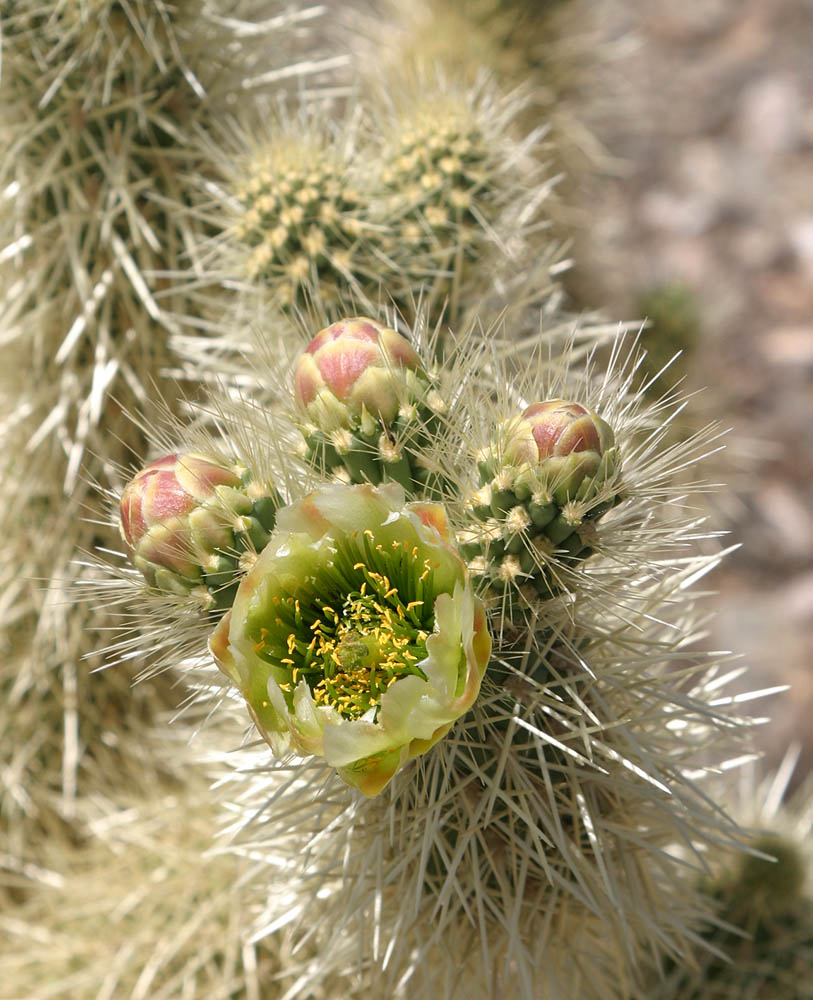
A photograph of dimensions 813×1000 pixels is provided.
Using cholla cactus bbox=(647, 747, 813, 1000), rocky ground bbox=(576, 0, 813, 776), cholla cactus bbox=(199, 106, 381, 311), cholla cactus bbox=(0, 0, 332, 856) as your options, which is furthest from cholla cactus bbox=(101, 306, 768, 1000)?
rocky ground bbox=(576, 0, 813, 776)

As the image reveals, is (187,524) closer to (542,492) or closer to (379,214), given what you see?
(542,492)

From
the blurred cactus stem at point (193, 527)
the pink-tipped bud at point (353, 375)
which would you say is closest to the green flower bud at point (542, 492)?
the pink-tipped bud at point (353, 375)

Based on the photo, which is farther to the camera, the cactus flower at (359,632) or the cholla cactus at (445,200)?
the cholla cactus at (445,200)

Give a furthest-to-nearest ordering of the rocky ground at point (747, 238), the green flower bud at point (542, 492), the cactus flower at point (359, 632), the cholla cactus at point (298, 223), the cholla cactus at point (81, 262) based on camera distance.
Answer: the rocky ground at point (747, 238), the cholla cactus at point (81, 262), the cholla cactus at point (298, 223), the green flower bud at point (542, 492), the cactus flower at point (359, 632)

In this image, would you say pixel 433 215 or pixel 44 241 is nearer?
pixel 433 215

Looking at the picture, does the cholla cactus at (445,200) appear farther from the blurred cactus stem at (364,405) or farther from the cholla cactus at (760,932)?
the cholla cactus at (760,932)

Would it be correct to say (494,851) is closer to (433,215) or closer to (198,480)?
(198,480)

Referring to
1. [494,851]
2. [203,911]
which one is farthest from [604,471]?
[203,911]

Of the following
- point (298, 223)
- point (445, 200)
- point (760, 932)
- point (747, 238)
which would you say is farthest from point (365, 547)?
point (747, 238)
